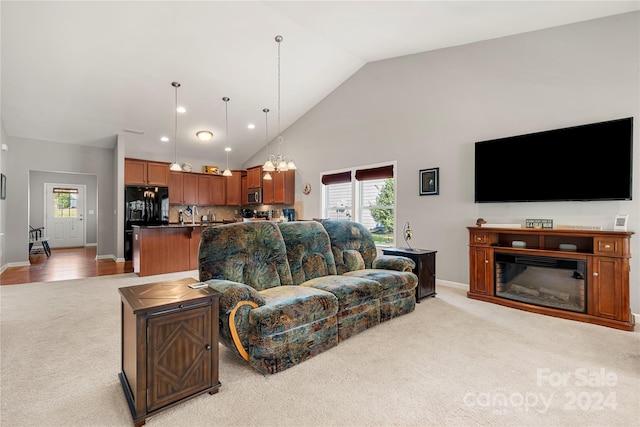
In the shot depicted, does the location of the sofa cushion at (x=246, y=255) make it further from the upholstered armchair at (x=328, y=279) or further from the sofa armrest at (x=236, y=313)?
the sofa armrest at (x=236, y=313)

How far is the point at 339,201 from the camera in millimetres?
6262

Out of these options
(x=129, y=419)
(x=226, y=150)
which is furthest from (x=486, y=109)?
(x=226, y=150)

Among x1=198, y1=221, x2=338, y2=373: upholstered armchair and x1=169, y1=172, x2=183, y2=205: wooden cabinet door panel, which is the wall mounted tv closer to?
x1=198, y1=221, x2=338, y2=373: upholstered armchair

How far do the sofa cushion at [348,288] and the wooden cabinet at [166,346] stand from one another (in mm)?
1116

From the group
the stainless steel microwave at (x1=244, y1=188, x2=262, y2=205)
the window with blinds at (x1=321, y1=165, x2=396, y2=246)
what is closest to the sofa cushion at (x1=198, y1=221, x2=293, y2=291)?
the window with blinds at (x1=321, y1=165, x2=396, y2=246)

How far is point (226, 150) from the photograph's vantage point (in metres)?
7.93

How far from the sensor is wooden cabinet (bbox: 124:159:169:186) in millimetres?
6762

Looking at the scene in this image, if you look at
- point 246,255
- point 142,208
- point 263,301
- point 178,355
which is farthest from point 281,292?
point 142,208

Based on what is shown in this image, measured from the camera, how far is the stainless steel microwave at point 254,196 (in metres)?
7.70

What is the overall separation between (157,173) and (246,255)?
224 inches

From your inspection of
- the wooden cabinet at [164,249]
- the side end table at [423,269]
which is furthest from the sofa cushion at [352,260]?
the wooden cabinet at [164,249]

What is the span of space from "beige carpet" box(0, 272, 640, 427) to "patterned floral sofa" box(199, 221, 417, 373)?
15 cm

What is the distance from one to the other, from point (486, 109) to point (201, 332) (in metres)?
4.38

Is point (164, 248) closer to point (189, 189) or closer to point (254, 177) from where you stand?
point (189, 189)
